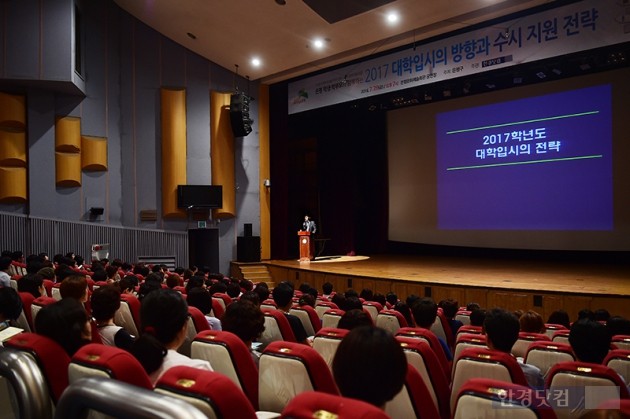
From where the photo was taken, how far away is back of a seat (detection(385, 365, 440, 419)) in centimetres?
166

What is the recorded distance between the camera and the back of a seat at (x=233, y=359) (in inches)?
73.8

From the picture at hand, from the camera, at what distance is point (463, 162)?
1098 centimetres

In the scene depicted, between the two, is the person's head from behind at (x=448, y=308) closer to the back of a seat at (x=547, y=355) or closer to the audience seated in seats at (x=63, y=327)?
the back of a seat at (x=547, y=355)

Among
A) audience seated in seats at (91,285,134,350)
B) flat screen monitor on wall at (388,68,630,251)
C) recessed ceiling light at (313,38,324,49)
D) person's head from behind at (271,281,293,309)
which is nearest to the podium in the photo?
flat screen monitor on wall at (388,68,630,251)

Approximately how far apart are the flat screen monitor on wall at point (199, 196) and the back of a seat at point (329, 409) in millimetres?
10684

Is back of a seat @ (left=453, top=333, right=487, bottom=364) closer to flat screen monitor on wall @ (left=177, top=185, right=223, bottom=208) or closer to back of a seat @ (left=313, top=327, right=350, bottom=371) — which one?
back of a seat @ (left=313, top=327, right=350, bottom=371)

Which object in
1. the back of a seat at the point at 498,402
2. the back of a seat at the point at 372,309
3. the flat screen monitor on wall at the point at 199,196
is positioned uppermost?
the flat screen monitor on wall at the point at 199,196

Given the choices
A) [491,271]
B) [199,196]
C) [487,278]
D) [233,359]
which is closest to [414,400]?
[233,359]

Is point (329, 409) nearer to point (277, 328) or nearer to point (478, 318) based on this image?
point (277, 328)

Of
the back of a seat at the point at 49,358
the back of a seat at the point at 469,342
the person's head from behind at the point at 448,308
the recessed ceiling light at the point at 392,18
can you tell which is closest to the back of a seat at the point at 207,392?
→ the back of a seat at the point at 49,358

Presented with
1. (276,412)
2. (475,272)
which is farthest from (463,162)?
(276,412)

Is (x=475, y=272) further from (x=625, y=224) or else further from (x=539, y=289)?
(x=625, y=224)

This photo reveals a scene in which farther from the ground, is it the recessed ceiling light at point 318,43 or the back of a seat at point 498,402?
the recessed ceiling light at point 318,43

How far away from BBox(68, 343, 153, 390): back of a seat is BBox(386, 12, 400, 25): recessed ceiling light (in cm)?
845
